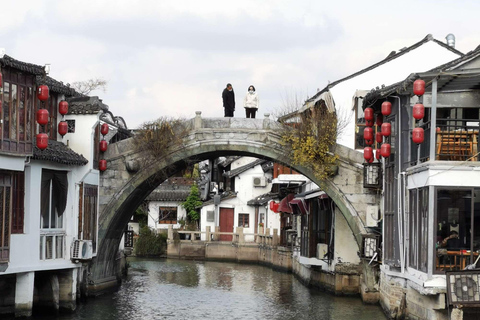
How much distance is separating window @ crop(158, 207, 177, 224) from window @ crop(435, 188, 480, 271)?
42.9 metres

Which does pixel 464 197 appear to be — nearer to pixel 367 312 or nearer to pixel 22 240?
pixel 367 312

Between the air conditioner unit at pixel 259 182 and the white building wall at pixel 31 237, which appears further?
the air conditioner unit at pixel 259 182

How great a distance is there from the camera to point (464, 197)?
18.7m

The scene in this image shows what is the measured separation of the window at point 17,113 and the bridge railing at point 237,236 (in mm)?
24344

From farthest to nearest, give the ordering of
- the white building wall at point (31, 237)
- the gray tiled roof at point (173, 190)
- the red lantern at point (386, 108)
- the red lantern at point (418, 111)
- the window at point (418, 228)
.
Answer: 1. the gray tiled roof at point (173, 190)
2. the red lantern at point (386, 108)
3. the white building wall at point (31, 237)
4. the red lantern at point (418, 111)
5. the window at point (418, 228)

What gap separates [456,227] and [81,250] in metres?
11.3

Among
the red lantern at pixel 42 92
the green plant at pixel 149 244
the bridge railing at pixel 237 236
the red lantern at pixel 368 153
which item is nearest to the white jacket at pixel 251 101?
the red lantern at pixel 368 153

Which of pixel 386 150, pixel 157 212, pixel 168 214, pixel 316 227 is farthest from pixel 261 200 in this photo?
pixel 386 150

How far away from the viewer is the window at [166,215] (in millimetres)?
60812

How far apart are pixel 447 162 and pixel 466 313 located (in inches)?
124

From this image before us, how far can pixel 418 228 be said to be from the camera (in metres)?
19.6

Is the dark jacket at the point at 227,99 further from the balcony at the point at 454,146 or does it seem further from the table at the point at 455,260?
the table at the point at 455,260

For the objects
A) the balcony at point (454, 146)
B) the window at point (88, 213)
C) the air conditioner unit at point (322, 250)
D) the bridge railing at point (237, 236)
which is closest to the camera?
the balcony at point (454, 146)

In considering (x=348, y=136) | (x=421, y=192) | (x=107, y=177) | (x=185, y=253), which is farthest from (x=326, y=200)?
(x=185, y=253)
